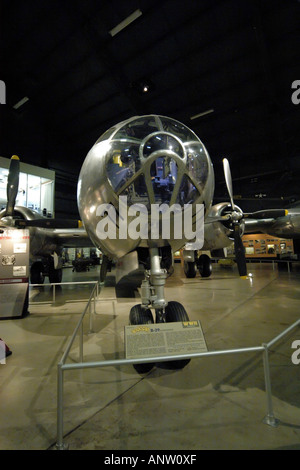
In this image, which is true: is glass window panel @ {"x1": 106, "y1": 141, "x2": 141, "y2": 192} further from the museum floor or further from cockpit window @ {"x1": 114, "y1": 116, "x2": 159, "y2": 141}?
the museum floor

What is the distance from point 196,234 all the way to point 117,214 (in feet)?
4.16

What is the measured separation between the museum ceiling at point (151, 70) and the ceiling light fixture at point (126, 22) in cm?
6


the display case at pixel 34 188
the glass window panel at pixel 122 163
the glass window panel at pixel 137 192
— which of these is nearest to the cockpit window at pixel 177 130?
the glass window panel at pixel 122 163

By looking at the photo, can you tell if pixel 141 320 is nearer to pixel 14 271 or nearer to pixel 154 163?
pixel 154 163

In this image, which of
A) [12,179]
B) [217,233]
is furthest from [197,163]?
[217,233]

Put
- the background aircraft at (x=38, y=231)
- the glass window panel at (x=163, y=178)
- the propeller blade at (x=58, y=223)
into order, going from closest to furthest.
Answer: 1. the glass window panel at (x=163, y=178)
2. the propeller blade at (x=58, y=223)
3. the background aircraft at (x=38, y=231)

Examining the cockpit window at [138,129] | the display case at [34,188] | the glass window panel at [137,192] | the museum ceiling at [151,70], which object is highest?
the museum ceiling at [151,70]

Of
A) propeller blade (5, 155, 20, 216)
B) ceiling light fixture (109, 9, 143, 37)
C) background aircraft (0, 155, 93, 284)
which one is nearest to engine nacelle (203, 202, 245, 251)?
background aircraft (0, 155, 93, 284)

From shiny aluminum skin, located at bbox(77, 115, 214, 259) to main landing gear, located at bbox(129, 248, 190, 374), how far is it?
14.5 inches

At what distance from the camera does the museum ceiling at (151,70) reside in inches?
448

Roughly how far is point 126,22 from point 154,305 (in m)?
14.3

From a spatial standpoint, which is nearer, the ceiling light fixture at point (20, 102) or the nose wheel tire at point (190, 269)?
the nose wheel tire at point (190, 269)

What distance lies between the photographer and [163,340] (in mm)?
2492

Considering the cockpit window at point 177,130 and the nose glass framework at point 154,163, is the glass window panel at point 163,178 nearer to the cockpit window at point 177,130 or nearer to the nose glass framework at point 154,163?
the nose glass framework at point 154,163
